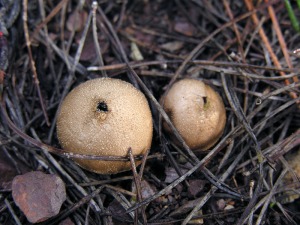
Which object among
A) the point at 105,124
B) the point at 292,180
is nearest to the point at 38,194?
the point at 105,124

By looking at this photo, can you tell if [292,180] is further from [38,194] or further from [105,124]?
[38,194]

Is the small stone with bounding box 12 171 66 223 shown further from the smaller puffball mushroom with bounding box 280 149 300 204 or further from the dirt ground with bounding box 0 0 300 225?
the smaller puffball mushroom with bounding box 280 149 300 204

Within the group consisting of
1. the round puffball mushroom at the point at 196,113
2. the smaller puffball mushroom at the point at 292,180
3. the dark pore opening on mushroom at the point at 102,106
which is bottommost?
the smaller puffball mushroom at the point at 292,180

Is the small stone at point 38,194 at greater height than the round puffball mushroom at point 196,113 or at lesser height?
lesser

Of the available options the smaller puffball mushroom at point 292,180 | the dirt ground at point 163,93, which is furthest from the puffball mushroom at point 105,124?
the smaller puffball mushroom at point 292,180

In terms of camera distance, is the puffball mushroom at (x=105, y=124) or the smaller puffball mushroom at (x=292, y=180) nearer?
the puffball mushroom at (x=105, y=124)

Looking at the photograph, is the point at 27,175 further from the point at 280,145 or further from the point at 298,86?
the point at 298,86

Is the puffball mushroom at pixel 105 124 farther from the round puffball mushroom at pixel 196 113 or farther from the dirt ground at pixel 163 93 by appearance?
the round puffball mushroom at pixel 196 113
